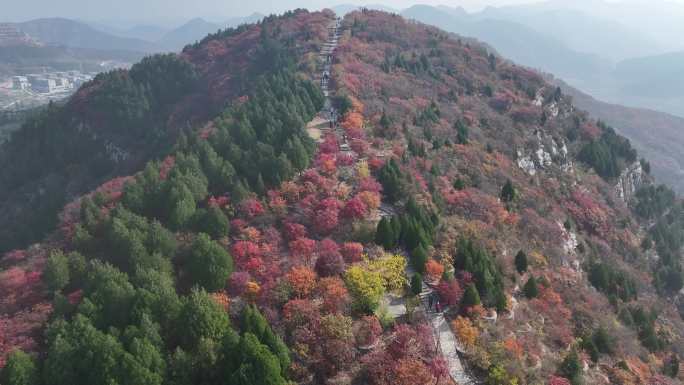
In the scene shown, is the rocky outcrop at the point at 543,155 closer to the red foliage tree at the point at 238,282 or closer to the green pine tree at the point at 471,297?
the green pine tree at the point at 471,297

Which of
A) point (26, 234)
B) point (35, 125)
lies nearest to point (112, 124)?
point (35, 125)

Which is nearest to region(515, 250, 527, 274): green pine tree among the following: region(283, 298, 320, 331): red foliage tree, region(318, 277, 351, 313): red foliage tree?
region(318, 277, 351, 313): red foliage tree

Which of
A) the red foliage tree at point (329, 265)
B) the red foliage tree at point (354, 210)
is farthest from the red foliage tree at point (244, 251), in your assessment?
the red foliage tree at point (354, 210)

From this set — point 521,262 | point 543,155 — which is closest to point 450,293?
point 521,262

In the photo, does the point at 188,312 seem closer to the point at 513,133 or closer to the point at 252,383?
the point at 252,383

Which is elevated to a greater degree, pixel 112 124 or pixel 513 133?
pixel 513 133

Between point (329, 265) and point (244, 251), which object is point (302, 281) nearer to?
point (329, 265)
